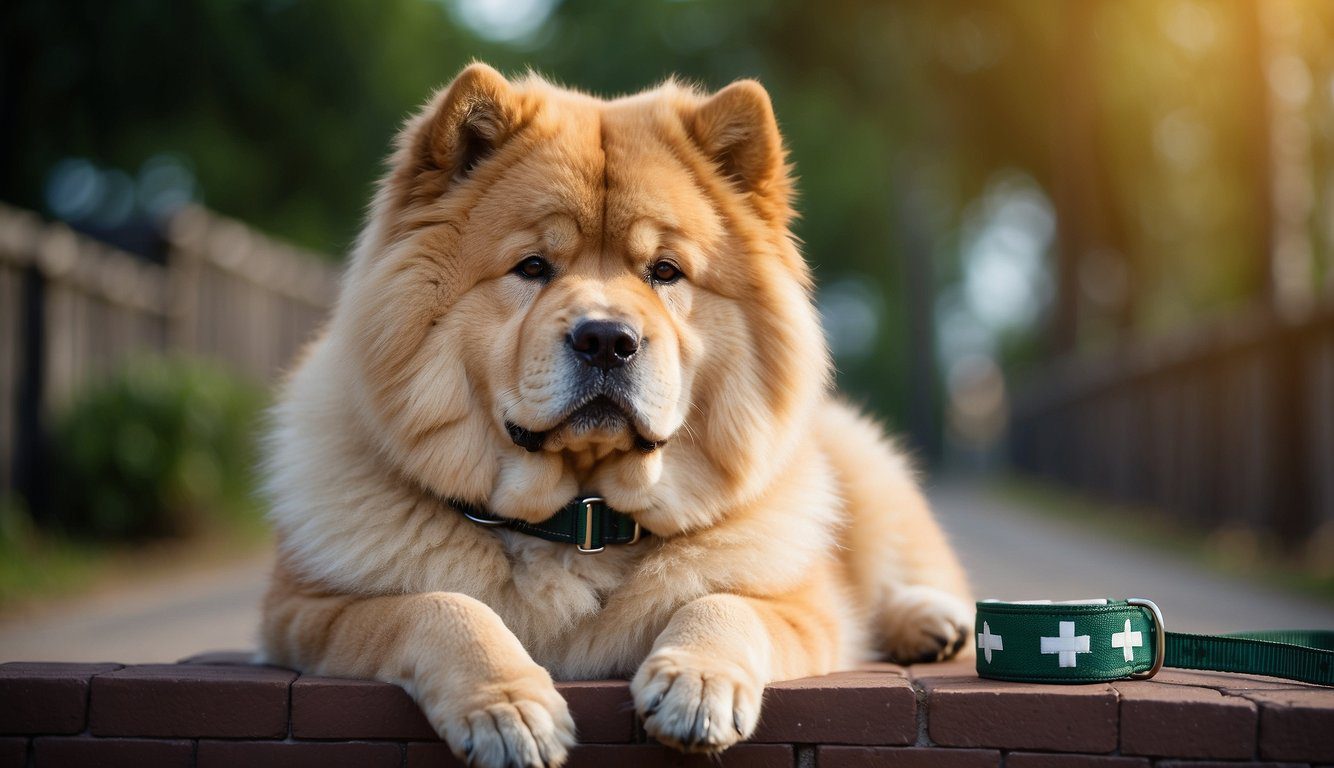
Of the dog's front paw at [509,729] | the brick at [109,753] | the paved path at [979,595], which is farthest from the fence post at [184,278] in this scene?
the dog's front paw at [509,729]

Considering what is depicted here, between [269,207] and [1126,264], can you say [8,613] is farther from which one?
[1126,264]

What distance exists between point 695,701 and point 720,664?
0.12 metres

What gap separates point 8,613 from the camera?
510cm

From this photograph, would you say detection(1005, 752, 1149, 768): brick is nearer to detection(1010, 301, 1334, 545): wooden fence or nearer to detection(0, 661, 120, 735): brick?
detection(0, 661, 120, 735): brick

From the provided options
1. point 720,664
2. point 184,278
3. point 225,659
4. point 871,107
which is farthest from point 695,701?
point 871,107

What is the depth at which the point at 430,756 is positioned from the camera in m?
2.32

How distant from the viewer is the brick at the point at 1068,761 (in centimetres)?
227

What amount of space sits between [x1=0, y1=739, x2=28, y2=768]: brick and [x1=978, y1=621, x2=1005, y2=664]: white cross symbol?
2.16 meters

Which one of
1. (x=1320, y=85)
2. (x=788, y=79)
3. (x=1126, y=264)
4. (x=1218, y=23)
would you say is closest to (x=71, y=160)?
(x=788, y=79)

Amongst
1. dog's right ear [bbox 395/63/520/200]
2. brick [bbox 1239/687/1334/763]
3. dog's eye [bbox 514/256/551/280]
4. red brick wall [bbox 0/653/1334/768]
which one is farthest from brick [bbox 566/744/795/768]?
dog's right ear [bbox 395/63/520/200]

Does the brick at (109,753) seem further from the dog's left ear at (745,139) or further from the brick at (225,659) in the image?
the dog's left ear at (745,139)

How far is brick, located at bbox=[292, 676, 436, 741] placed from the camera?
233 centimetres

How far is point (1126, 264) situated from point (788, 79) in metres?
8.16

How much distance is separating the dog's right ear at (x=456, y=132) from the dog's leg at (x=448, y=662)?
3.42 ft
